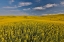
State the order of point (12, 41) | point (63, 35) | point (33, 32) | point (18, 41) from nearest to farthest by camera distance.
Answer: point (18, 41)
point (12, 41)
point (63, 35)
point (33, 32)

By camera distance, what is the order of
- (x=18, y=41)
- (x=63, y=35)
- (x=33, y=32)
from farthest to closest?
(x=33, y=32) → (x=63, y=35) → (x=18, y=41)

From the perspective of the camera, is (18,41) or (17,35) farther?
(17,35)

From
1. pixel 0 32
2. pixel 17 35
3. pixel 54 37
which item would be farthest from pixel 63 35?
pixel 0 32

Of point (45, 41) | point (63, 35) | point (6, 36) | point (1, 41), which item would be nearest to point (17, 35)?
point (6, 36)

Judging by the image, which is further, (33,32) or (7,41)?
(33,32)

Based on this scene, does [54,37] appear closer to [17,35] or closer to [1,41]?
[17,35]

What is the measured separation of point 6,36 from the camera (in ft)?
22.3

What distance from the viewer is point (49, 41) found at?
580 cm

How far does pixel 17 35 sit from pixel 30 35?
1.99ft

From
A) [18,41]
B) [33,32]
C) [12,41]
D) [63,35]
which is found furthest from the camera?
[33,32]

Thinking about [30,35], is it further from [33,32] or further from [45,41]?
[45,41]

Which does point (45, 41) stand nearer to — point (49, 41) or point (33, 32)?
point (49, 41)

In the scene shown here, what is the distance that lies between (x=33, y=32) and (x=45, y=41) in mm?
1471

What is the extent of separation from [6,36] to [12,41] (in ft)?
2.54
